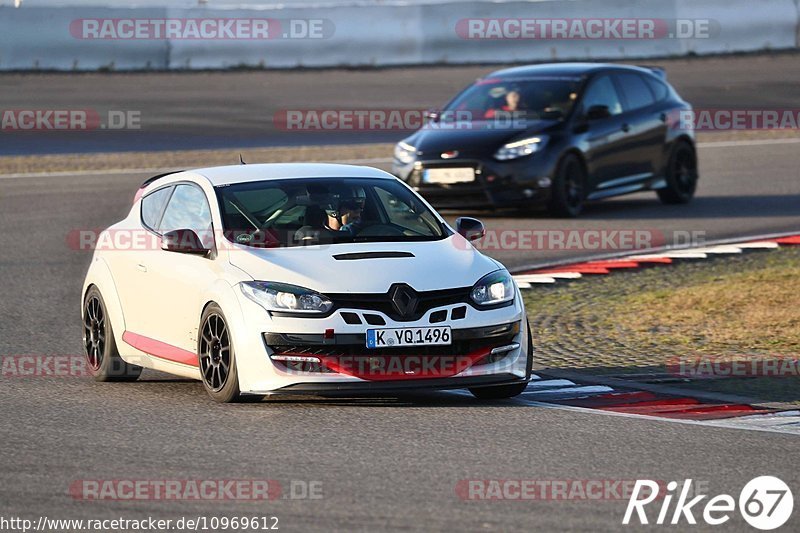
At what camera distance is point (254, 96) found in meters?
31.8

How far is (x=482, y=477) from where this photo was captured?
7133mm

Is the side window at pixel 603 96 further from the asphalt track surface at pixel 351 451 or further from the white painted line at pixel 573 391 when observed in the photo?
the white painted line at pixel 573 391

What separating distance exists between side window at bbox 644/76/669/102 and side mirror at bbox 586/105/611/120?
3.80 feet

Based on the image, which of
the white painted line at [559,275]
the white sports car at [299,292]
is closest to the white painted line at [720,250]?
the white painted line at [559,275]

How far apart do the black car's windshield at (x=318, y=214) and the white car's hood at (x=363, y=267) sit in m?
0.20

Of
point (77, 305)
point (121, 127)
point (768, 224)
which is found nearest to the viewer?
point (77, 305)

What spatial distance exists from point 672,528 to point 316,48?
2973 cm

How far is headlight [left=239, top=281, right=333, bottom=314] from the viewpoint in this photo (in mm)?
8641

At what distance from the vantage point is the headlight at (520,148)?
1812 cm

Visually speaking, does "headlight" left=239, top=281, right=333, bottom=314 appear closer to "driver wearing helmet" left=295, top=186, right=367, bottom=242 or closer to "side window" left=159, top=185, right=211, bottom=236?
"driver wearing helmet" left=295, top=186, right=367, bottom=242

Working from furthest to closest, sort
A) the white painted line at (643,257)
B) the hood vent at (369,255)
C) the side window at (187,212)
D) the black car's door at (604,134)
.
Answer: the black car's door at (604,134)
the white painted line at (643,257)
the side window at (187,212)
the hood vent at (369,255)

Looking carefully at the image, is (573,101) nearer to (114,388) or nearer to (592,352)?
(592,352)

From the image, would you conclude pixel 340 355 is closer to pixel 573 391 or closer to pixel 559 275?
pixel 573 391

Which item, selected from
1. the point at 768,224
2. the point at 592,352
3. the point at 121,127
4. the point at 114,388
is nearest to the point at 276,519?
the point at 114,388
